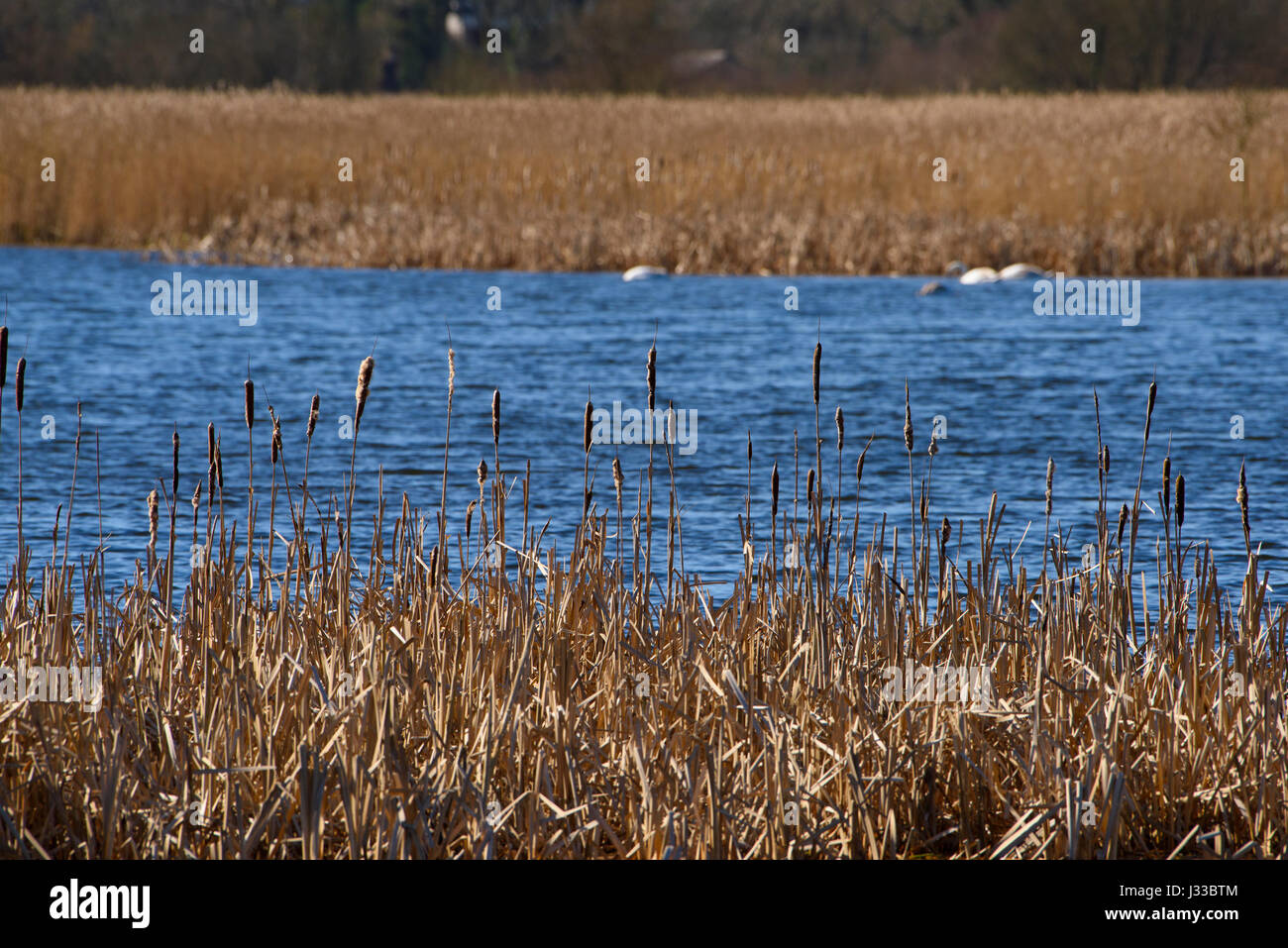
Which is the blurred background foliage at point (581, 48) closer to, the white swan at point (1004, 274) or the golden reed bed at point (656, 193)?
the golden reed bed at point (656, 193)

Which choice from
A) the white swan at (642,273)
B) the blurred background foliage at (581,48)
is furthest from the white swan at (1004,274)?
the blurred background foliage at (581,48)

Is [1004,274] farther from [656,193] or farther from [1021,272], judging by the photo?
[656,193]

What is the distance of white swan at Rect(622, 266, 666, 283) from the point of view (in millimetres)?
15500

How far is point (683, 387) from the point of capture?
978 centimetres

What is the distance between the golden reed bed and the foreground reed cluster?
12283mm

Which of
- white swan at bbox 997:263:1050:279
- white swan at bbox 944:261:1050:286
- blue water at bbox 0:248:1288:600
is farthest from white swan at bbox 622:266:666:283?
white swan at bbox 997:263:1050:279

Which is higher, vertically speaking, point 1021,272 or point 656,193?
point 656,193

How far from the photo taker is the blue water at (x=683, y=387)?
6785 mm

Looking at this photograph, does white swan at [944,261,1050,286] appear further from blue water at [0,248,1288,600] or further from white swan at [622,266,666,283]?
white swan at [622,266,666,283]

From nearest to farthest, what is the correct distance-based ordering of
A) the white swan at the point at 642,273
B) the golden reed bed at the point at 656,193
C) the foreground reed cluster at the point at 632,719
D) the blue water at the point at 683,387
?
the foreground reed cluster at the point at 632,719 < the blue water at the point at 683,387 < the white swan at the point at 642,273 < the golden reed bed at the point at 656,193

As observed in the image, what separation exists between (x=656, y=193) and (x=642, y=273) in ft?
8.26

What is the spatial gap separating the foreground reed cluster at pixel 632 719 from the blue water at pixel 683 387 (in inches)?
53.8

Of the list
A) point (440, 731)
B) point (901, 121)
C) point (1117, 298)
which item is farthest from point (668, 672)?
point (901, 121)

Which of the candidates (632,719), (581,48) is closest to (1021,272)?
(632,719)
